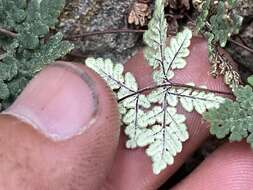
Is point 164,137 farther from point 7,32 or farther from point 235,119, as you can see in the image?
point 7,32

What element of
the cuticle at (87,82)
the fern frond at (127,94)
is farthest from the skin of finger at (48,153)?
the fern frond at (127,94)

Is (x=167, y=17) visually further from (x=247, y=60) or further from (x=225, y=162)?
(x=225, y=162)

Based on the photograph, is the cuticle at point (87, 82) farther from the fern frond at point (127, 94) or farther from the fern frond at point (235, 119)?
the fern frond at point (235, 119)

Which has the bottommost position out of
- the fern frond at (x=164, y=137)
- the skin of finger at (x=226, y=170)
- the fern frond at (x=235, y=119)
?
the skin of finger at (x=226, y=170)

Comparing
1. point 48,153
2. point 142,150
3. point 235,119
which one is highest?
point 235,119

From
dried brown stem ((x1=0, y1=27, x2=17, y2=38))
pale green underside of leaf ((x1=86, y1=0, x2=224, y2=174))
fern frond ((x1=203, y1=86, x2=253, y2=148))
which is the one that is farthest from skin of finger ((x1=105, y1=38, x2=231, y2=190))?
dried brown stem ((x1=0, y1=27, x2=17, y2=38))

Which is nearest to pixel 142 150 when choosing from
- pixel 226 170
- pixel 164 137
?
pixel 164 137
